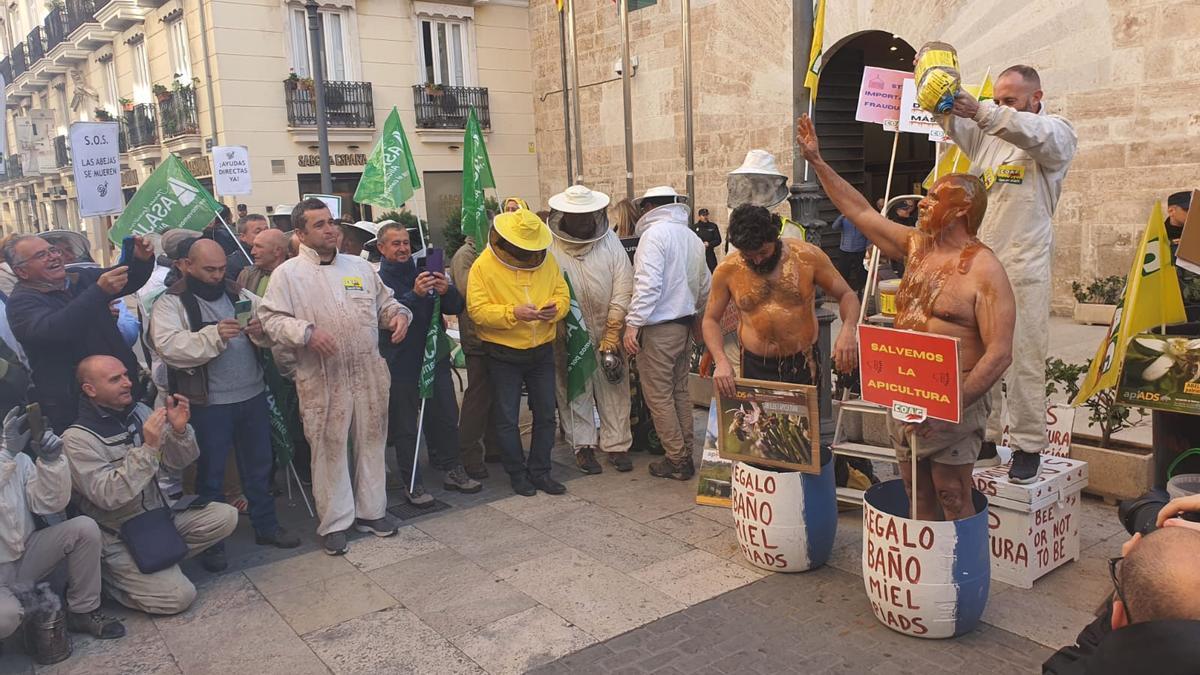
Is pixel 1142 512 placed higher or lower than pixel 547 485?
higher

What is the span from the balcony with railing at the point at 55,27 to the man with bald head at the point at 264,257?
25.8m

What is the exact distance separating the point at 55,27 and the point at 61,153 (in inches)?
199

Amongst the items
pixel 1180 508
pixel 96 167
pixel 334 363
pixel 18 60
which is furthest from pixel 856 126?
→ pixel 18 60

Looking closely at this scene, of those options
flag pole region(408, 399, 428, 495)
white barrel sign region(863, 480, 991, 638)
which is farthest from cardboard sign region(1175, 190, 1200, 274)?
flag pole region(408, 399, 428, 495)

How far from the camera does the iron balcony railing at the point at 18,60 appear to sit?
3108cm

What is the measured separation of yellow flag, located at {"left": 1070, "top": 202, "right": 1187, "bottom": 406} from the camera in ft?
13.2

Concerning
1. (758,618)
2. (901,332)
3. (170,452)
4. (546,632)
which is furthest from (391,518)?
(901,332)

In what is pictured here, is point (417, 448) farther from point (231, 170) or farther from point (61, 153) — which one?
point (61, 153)

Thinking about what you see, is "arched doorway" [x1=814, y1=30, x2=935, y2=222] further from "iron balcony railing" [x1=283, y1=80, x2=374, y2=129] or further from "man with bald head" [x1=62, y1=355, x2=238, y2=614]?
"man with bald head" [x1=62, y1=355, x2=238, y2=614]

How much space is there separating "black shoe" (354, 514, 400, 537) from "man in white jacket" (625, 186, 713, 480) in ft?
6.15

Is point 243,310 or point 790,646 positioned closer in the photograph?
point 790,646

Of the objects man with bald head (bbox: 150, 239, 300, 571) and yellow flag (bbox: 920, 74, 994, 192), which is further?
man with bald head (bbox: 150, 239, 300, 571)

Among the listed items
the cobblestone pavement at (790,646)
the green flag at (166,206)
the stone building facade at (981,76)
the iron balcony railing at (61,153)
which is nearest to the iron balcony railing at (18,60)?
the iron balcony railing at (61,153)

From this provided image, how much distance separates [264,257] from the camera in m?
5.91
